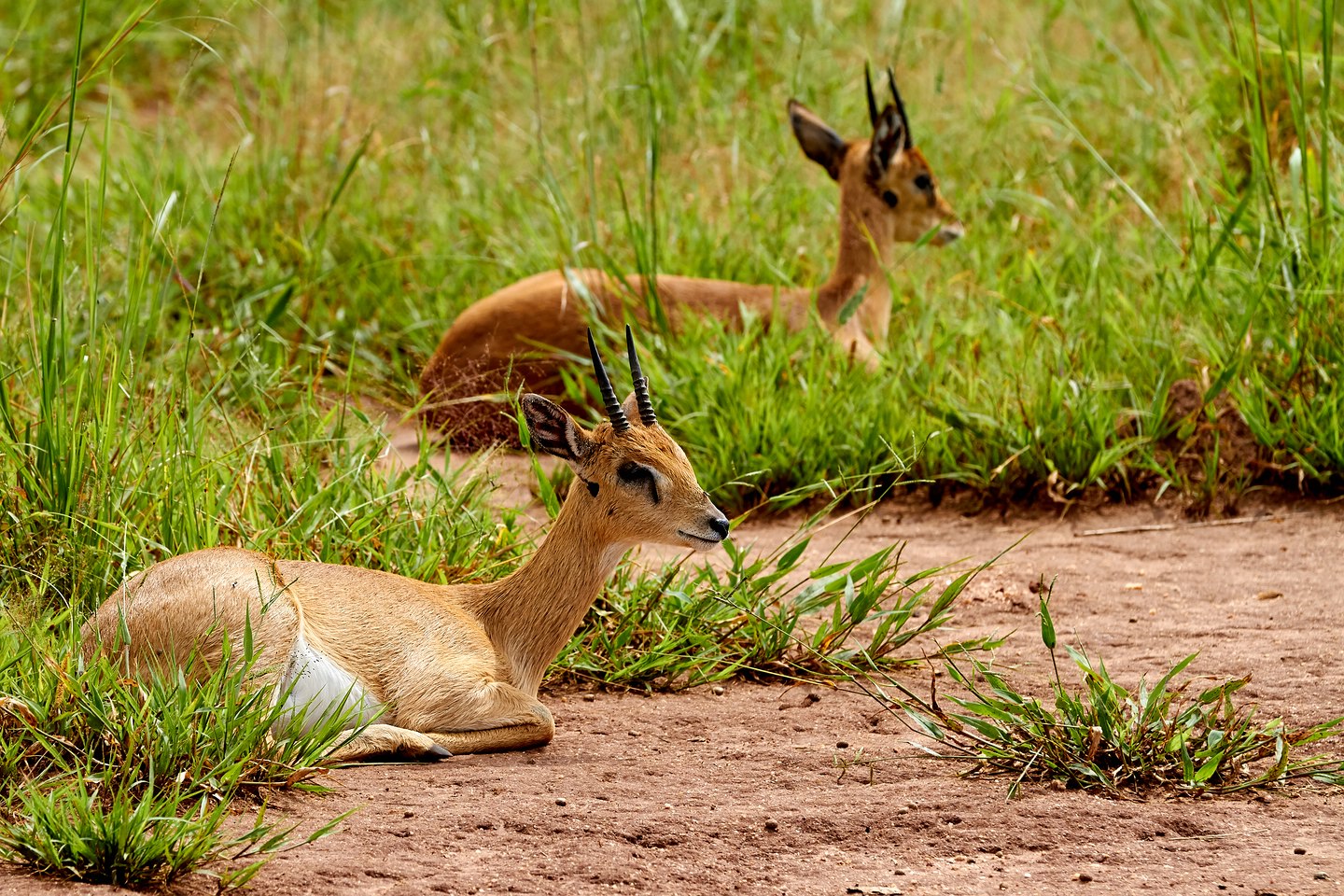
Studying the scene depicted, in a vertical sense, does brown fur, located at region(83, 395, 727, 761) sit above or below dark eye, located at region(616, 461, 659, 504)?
below

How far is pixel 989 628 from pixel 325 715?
2.04 meters

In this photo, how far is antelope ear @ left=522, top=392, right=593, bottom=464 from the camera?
395 centimetres

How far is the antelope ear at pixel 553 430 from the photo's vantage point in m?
3.95

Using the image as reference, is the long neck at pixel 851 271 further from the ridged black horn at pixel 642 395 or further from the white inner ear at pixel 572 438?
the white inner ear at pixel 572 438

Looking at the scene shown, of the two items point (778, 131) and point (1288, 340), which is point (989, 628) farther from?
point (778, 131)

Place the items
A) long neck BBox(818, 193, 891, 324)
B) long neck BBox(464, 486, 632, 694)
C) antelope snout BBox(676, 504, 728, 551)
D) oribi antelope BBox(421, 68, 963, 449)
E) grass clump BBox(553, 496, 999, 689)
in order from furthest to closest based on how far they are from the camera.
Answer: long neck BBox(818, 193, 891, 324)
oribi antelope BBox(421, 68, 963, 449)
grass clump BBox(553, 496, 999, 689)
long neck BBox(464, 486, 632, 694)
antelope snout BBox(676, 504, 728, 551)

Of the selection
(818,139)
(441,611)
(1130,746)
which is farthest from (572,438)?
(818,139)

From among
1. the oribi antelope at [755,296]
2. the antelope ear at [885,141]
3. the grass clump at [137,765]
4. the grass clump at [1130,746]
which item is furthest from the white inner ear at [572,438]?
the antelope ear at [885,141]

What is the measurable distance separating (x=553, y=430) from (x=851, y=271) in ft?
10.9

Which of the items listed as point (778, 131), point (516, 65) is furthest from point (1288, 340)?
point (516, 65)

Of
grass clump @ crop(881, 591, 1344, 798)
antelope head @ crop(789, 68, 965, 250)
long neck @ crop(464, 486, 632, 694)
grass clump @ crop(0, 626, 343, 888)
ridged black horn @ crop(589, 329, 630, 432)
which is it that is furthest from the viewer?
antelope head @ crop(789, 68, 965, 250)

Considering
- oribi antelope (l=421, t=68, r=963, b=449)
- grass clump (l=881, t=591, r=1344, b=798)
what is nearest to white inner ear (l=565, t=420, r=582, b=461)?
grass clump (l=881, t=591, r=1344, b=798)

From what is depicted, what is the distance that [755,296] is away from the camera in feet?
22.2

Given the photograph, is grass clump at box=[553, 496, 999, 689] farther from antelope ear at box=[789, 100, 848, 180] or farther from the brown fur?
antelope ear at box=[789, 100, 848, 180]
